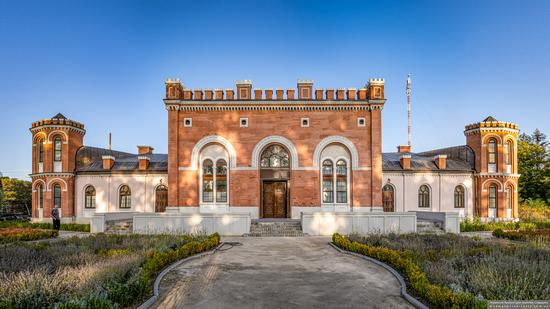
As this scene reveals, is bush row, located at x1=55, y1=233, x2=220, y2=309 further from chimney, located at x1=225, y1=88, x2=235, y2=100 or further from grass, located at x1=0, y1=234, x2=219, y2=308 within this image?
chimney, located at x1=225, y1=88, x2=235, y2=100

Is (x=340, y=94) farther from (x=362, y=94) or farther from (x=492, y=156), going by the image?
(x=492, y=156)

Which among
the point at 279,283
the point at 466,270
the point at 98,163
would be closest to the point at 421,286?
the point at 466,270

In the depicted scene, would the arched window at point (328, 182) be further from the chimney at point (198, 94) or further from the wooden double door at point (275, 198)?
the chimney at point (198, 94)

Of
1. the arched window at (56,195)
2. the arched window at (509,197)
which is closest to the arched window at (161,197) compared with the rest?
the arched window at (56,195)

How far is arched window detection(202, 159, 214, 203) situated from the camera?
22312 mm

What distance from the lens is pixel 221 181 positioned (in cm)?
2238

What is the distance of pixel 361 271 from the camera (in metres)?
9.84

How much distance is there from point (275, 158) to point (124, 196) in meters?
12.0

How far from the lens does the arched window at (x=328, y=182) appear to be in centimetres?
2222

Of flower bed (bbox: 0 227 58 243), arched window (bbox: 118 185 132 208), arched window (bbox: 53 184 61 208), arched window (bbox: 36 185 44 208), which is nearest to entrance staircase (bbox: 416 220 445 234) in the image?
flower bed (bbox: 0 227 58 243)

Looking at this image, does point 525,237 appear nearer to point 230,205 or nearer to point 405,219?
point 405,219

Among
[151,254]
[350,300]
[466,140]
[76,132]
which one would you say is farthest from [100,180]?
[466,140]

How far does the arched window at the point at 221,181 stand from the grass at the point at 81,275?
31.5 ft

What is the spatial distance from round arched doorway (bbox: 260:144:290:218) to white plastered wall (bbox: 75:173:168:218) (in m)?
8.01
